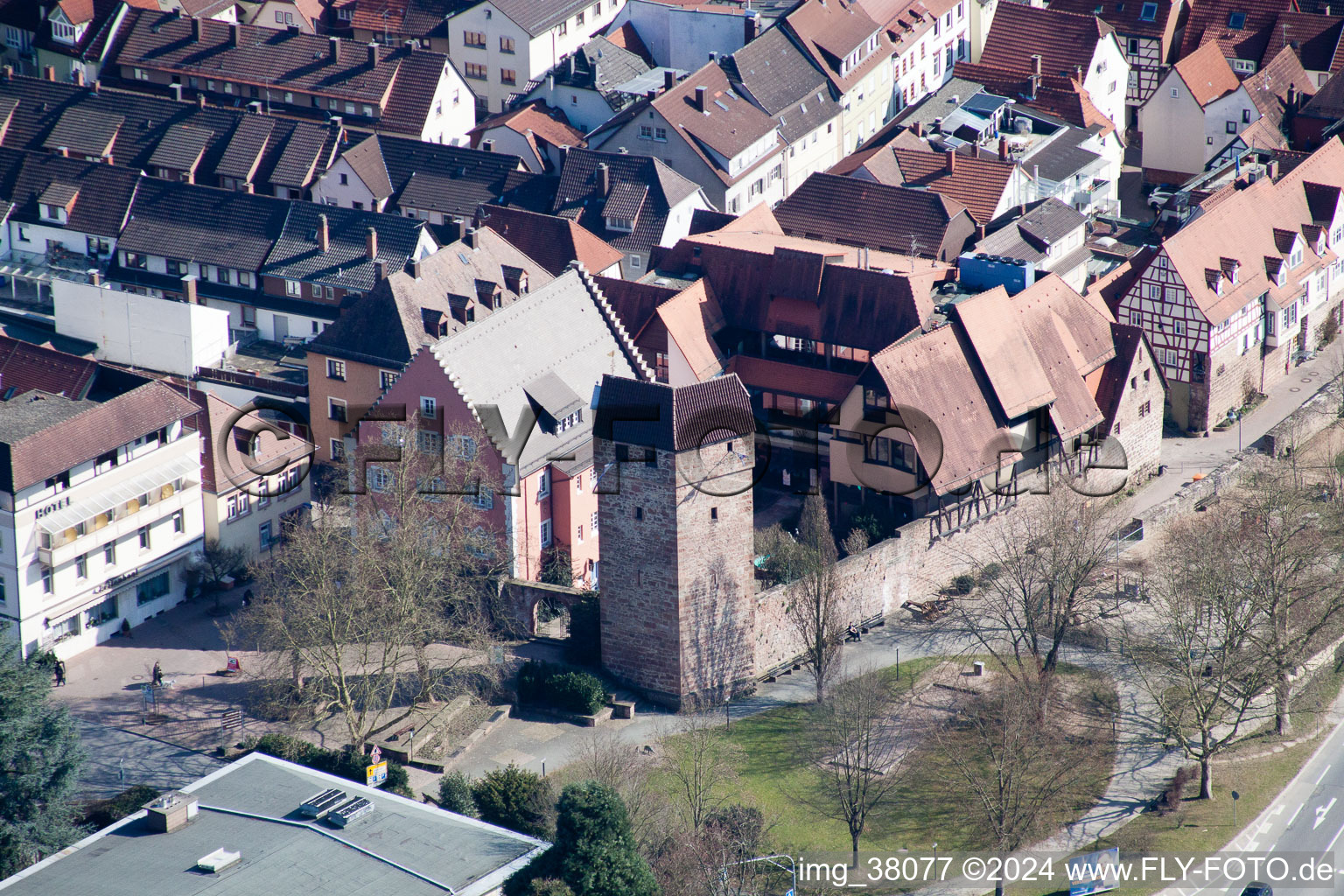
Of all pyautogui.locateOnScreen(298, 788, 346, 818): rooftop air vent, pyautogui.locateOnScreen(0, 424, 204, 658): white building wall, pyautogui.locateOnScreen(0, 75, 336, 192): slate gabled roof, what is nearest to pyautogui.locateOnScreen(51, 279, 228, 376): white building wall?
pyautogui.locateOnScreen(0, 75, 336, 192): slate gabled roof

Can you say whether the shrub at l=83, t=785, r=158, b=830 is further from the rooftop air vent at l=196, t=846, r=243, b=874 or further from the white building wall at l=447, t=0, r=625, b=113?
the white building wall at l=447, t=0, r=625, b=113

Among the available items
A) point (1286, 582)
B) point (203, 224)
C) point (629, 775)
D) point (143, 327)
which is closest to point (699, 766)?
point (629, 775)

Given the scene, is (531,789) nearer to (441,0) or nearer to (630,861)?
(630,861)

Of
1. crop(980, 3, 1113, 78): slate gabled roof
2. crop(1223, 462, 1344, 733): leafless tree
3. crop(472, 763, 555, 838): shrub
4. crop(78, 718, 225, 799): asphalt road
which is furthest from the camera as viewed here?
crop(980, 3, 1113, 78): slate gabled roof

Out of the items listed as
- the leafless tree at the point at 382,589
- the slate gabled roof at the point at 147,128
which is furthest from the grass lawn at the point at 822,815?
the slate gabled roof at the point at 147,128

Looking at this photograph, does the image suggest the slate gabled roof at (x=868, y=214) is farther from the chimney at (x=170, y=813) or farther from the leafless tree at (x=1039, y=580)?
the chimney at (x=170, y=813)

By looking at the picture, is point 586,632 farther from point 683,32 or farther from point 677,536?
point 683,32
